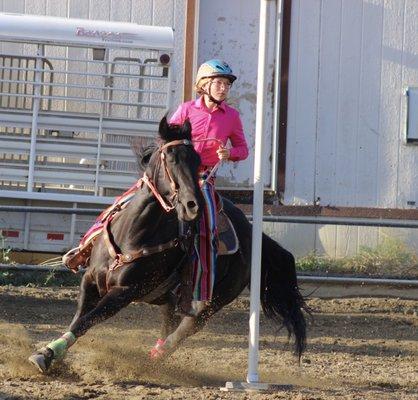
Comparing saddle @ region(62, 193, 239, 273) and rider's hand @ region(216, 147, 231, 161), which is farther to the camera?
saddle @ region(62, 193, 239, 273)

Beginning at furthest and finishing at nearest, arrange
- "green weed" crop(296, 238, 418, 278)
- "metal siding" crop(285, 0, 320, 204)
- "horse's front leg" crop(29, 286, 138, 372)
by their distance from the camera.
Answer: "metal siding" crop(285, 0, 320, 204)
"green weed" crop(296, 238, 418, 278)
"horse's front leg" crop(29, 286, 138, 372)

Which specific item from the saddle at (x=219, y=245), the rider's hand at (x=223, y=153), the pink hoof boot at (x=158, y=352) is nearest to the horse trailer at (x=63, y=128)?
the saddle at (x=219, y=245)

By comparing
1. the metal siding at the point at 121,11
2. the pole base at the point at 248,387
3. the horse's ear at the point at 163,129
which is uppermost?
the metal siding at the point at 121,11

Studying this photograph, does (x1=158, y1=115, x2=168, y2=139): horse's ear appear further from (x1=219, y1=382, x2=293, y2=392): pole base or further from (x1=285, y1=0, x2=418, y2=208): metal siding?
(x1=285, y1=0, x2=418, y2=208): metal siding

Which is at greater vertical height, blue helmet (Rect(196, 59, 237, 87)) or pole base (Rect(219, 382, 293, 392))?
blue helmet (Rect(196, 59, 237, 87))

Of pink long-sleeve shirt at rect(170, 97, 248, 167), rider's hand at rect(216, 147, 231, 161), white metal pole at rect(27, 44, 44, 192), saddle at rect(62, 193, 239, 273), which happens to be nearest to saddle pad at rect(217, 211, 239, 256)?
saddle at rect(62, 193, 239, 273)

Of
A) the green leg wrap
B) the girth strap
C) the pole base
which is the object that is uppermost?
the girth strap

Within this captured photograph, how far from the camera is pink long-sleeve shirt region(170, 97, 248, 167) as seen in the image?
7.48 metres

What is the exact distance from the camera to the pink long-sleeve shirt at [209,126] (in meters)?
7.48

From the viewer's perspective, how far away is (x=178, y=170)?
664 centimetres

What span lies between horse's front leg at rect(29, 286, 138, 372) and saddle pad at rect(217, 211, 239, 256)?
2.67ft

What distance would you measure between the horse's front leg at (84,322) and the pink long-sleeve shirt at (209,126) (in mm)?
1049

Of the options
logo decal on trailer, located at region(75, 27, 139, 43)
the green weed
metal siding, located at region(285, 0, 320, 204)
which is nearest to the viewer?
logo decal on trailer, located at region(75, 27, 139, 43)

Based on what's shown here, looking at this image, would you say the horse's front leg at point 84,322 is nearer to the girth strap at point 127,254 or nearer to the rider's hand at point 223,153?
the girth strap at point 127,254
